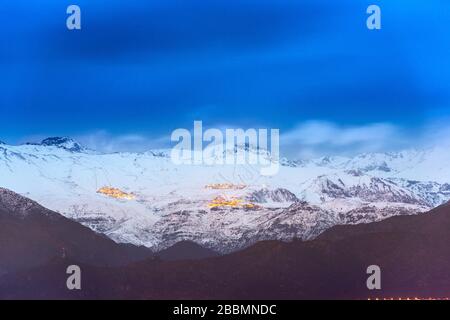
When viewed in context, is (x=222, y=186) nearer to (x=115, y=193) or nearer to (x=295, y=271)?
(x=115, y=193)

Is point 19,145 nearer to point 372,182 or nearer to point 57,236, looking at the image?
point 57,236

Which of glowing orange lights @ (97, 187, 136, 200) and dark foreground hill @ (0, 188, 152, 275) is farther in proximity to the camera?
glowing orange lights @ (97, 187, 136, 200)

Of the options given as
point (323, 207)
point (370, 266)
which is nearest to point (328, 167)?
point (323, 207)

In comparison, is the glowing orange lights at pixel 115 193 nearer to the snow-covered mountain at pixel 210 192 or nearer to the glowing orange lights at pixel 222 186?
Answer: the snow-covered mountain at pixel 210 192

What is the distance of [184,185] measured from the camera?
31812 millimetres

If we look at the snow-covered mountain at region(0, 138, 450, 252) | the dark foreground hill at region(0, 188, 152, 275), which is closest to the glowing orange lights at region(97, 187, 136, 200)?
the snow-covered mountain at region(0, 138, 450, 252)

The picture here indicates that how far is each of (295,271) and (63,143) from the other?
26.9 ft

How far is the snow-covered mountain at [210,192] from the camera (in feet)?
104

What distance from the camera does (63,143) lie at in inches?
1239

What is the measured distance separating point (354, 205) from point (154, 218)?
20.6 ft

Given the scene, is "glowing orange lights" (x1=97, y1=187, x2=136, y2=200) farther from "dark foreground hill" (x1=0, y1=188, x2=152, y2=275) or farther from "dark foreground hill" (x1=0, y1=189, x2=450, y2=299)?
"dark foreground hill" (x1=0, y1=189, x2=450, y2=299)

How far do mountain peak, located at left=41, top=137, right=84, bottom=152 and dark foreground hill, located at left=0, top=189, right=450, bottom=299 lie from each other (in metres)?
3.02

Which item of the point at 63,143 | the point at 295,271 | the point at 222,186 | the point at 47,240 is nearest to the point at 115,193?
the point at 63,143

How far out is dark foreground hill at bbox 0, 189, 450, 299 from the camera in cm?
3120
